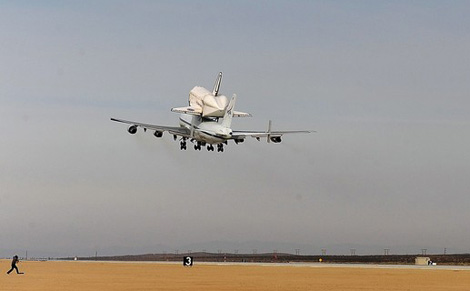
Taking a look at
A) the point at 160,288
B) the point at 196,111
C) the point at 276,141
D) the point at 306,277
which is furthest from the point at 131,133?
the point at 160,288

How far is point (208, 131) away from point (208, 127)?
1418 mm

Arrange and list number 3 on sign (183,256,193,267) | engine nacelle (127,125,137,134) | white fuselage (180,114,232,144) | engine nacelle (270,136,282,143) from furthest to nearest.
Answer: number 3 on sign (183,256,193,267) → engine nacelle (270,136,282,143) → engine nacelle (127,125,137,134) → white fuselage (180,114,232,144)

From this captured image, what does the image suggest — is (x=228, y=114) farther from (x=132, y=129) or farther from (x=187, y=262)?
(x=187, y=262)

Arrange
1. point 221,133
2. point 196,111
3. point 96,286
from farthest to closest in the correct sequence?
point 196,111
point 221,133
point 96,286

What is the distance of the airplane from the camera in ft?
439

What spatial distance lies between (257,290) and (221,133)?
2211 inches

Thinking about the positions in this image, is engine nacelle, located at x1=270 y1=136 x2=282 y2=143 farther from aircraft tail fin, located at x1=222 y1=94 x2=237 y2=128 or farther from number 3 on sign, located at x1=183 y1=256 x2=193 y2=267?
number 3 on sign, located at x1=183 y1=256 x2=193 y2=267

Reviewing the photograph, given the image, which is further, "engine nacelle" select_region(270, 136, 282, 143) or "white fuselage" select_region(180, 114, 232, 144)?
"engine nacelle" select_region(270, 136, 282, 143)

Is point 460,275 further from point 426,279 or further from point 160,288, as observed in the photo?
point 160,288

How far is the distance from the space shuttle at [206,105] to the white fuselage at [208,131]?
1235 millimetres

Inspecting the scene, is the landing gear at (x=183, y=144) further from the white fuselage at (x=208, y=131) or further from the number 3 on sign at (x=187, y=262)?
the number 3 on sign at (x=187, y=262)

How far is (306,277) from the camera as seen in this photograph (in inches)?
3967

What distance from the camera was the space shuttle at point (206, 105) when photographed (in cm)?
13938

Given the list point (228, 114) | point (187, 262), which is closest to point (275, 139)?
point (228, 114)
